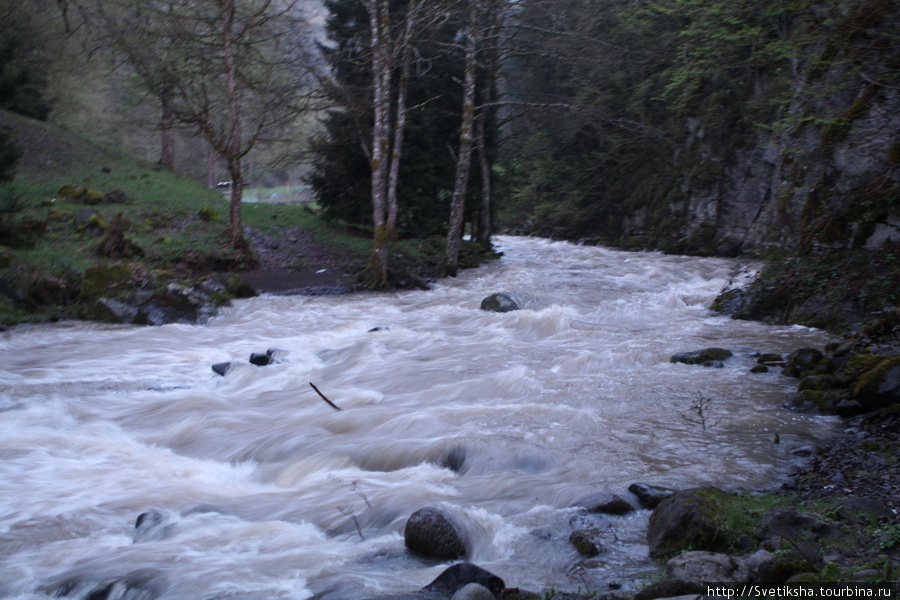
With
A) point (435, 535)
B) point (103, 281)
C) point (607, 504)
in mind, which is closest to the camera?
point (435, 535)

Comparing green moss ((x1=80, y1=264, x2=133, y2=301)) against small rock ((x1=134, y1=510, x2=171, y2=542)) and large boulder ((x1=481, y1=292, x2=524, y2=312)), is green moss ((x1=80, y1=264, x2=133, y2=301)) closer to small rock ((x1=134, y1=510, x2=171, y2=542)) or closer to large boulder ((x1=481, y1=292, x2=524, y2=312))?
large boulder ((x1=481, y1=292, x2=524, y2=312))

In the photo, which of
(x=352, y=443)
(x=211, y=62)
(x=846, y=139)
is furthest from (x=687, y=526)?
(x=211, y=62)

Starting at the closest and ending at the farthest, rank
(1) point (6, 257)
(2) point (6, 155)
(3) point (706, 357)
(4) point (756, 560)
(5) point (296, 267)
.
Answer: (4) point (756, 560), (3) point (706, 357), (1) point (6, 257), (2) point (6, 155), (5) point (296, 267)

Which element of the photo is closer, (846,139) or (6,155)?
(846,139)

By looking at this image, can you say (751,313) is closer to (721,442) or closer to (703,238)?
(721,442)

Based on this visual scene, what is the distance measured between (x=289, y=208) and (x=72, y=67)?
10.4 metres

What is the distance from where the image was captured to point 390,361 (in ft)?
36.0

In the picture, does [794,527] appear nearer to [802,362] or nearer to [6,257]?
[802,362]

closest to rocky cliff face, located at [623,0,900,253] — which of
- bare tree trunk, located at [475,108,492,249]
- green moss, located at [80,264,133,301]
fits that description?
bare tree trunk, located at [475,108,492,249]

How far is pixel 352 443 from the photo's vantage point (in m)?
7.41

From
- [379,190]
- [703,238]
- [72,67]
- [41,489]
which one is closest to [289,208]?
[72,67]

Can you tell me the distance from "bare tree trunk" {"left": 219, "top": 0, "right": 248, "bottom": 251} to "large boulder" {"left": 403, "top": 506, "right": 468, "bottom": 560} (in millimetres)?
15272

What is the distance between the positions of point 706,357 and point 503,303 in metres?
5.59

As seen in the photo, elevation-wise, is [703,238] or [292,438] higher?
[703,238]
